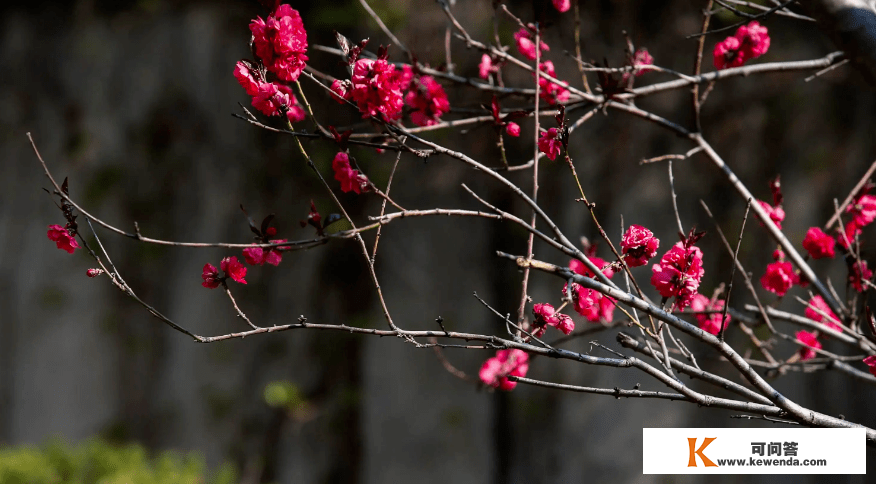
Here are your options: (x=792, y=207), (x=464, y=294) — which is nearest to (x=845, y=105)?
(x=792, y=207)

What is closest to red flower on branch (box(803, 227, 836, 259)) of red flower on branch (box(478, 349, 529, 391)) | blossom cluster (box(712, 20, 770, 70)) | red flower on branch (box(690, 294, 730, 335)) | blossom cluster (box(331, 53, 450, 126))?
red flower on branch (box(690, 294, 730, 335))

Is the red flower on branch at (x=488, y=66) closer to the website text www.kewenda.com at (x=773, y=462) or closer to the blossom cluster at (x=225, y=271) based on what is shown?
the blossom cluster at (x=225, y=271)

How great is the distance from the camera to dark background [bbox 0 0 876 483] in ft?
8.33

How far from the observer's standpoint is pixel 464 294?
284 cm

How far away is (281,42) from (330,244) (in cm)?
209

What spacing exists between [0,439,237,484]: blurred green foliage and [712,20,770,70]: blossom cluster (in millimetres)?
2015

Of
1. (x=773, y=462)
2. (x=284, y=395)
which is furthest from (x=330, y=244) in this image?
(x=773, y=462)

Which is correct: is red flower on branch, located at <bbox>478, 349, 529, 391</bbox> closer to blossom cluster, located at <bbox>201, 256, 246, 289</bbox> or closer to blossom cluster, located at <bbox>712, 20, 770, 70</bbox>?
blossom cluster, located at <bbox>201, 256, 246, 289</bbox>

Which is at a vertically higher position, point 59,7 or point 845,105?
point 59,7

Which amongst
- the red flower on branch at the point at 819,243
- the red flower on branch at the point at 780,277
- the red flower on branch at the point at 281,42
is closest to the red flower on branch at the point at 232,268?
the red flower on branch at the point at 281,42

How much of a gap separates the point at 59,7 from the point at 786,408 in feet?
12.5

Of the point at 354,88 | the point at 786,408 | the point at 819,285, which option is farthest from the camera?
the point at 819,285

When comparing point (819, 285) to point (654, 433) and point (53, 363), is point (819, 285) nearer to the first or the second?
point (654, 433)

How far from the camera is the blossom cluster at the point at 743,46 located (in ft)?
4.80
